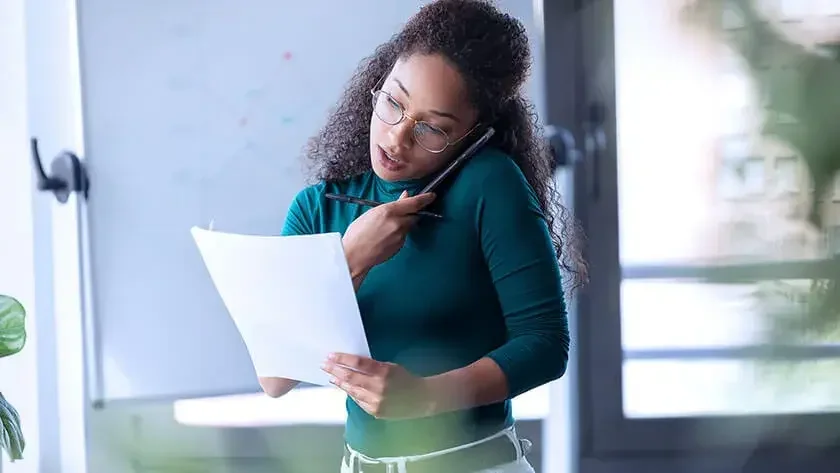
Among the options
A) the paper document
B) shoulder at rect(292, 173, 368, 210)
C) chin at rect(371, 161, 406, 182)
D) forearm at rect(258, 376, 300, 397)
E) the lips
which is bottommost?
forearm at rect(258, 376, 300, 397)

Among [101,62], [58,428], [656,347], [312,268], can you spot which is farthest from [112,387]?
[656,347]

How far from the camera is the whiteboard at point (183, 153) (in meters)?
1.02

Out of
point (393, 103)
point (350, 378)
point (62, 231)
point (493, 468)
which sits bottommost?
point (493, 468)

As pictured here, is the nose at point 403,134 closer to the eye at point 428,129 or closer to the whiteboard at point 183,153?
the eye at point 428,129

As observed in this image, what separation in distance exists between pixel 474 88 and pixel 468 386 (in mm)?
246

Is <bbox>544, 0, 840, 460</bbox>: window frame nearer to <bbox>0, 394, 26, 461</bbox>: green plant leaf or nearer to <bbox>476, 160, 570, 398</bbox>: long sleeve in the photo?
<bbox>476, 160, 570, 398</bbox>: long sleeve

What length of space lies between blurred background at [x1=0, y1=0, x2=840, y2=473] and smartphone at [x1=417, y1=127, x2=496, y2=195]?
33cm

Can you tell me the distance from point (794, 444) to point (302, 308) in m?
0.69

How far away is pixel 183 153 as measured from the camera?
1.04 metres

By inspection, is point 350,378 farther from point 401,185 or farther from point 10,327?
point 10,327

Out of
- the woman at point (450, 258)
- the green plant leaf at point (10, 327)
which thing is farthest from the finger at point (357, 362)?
the green plant leaf at point (10, 327)

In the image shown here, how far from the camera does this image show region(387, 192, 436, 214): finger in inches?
25.7

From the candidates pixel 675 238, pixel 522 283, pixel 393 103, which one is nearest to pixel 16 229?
pixel 393 103

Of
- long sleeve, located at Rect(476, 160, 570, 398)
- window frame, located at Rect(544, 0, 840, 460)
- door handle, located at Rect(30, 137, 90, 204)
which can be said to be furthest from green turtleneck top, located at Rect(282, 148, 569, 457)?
door handle, located at Rect(30, 137, 90, 204)
